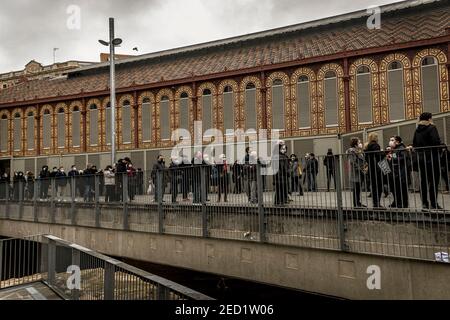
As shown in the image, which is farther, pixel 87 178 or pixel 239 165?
pixel 87 178

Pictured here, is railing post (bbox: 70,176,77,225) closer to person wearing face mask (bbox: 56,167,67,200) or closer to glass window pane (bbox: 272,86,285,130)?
person wearing face mask (bbox: 56,167,67,200)

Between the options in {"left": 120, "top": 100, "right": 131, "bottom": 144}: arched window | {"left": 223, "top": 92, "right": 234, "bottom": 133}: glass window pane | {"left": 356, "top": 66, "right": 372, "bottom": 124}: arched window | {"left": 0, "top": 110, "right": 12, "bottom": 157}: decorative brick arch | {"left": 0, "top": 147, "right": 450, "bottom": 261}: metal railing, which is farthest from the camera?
{"left": 0, "top": 110, "right": 12, "bottom": 157}: decorative brick arch

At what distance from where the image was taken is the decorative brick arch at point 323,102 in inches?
1075

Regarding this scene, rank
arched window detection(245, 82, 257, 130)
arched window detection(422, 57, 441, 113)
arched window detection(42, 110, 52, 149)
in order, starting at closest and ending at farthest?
arched window detection(422, 57, 441, 113) < arched window detection(245, 82, 257, 130) < arched window detection(42, 110, 52, 149)

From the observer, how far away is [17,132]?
126ft

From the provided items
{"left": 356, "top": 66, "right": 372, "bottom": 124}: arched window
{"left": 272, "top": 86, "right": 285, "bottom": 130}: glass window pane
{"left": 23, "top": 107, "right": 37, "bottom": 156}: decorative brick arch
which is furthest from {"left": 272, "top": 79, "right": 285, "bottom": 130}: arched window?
{"left": 23, "top": 107, "right": 37, "bottom": 156}: decorative brick arch

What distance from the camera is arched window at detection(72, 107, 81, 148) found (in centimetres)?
3597

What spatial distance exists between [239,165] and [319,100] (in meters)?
17.7

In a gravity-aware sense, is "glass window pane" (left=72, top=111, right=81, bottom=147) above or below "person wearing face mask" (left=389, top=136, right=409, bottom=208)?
above

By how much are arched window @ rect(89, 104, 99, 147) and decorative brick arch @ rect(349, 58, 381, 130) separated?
18945 millimetres

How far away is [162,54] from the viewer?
38.2 meters

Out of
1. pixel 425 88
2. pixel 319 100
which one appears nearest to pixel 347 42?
pixel 319 100

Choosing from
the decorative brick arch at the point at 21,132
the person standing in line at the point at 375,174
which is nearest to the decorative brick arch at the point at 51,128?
the decorative brick arch at the point at 21,132
